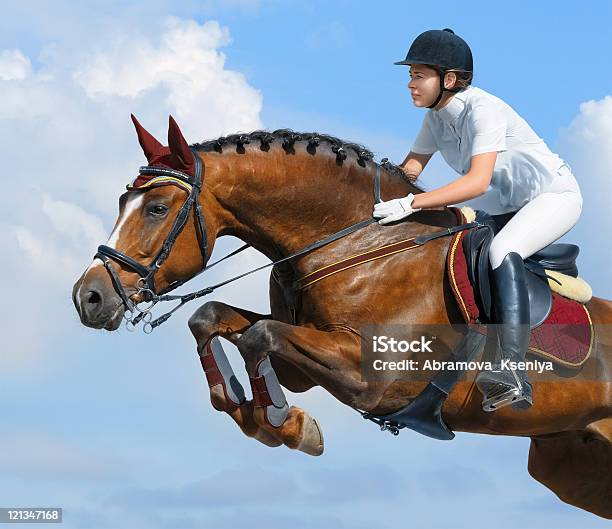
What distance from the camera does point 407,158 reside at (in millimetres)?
9961

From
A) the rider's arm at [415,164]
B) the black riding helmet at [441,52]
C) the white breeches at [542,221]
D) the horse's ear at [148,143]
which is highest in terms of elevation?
the black riding helmet at [441,52]

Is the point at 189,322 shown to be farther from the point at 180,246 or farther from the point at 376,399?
the point at 376,399

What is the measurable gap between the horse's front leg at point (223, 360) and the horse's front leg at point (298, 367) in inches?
9.7

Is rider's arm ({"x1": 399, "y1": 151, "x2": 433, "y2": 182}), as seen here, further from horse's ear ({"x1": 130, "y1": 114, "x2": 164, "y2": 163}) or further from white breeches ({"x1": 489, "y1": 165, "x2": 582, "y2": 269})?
horse's ear ({"x1": 130, "y1": 114, "x2": 164, "y2": 163})

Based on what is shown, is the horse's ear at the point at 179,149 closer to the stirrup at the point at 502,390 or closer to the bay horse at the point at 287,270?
the bay horse at the point at 287,270

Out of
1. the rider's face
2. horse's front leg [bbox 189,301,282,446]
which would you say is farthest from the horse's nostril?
the rider's face

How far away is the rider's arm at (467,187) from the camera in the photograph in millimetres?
8711

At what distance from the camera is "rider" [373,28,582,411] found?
28.7 feet

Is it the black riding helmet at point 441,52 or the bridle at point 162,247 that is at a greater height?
the black riding helmet at point 441,52

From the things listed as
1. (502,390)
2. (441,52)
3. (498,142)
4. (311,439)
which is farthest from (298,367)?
(441,52)

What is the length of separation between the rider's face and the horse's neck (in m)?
0.72

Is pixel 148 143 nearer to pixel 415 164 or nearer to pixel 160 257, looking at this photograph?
pixel 160 257

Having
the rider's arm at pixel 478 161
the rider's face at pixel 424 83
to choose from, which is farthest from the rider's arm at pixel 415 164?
the rider's arm at pixel 478 161

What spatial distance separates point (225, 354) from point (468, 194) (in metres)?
2.13
